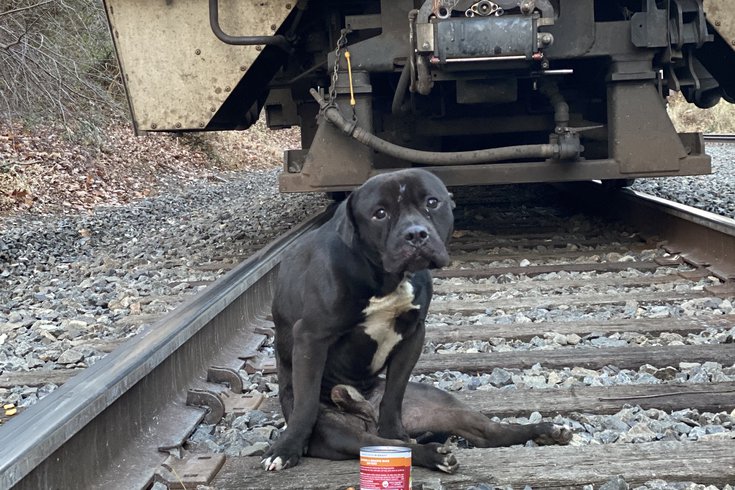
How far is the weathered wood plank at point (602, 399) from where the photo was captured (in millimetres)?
2600

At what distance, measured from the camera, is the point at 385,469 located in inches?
73.6

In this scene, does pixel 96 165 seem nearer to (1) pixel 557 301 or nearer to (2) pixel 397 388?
(1) pixel 557 301

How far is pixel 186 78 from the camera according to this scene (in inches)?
226

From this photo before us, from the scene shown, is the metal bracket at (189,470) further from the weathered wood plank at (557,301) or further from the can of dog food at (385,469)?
the weathered wood plank at (557,301)

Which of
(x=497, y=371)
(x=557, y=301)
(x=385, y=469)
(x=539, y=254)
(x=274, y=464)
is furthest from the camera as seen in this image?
(x=539, y=254)

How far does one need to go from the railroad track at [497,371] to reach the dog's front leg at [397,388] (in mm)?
160

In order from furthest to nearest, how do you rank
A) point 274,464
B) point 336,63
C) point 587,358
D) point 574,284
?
point 336,63 < point 574,284 < point 587,358 < point 274,464

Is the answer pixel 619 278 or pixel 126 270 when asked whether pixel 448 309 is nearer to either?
pixel 619 278

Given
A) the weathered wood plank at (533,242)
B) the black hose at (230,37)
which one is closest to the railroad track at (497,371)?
the weathered wood plank at (533,242)

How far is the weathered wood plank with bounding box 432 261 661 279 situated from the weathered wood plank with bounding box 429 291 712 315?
2.41 ft

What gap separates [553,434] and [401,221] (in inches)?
25.3

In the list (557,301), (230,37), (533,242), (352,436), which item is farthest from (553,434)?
(533,242)

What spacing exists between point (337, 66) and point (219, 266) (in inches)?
55.4

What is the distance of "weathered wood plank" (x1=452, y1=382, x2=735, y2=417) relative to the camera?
8.53 ft
